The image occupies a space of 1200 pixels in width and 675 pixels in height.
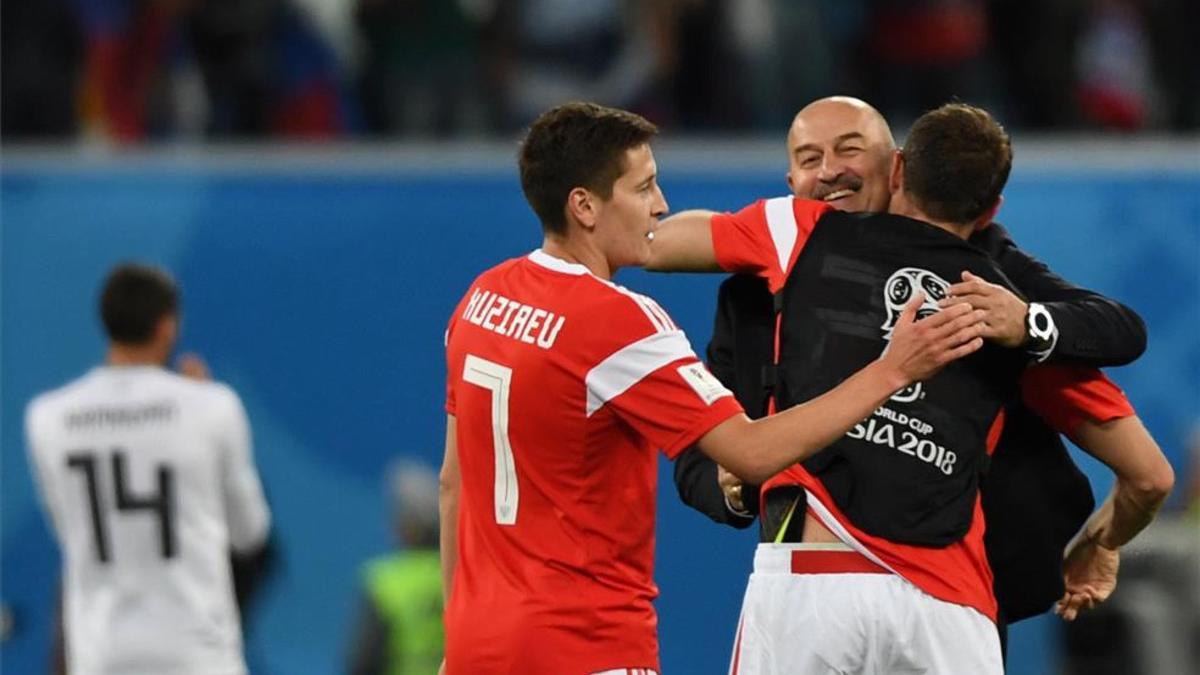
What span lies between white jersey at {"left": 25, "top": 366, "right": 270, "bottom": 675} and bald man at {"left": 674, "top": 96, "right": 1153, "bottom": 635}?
7.72 ft

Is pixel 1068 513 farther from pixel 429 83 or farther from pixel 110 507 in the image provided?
pixel 429 83

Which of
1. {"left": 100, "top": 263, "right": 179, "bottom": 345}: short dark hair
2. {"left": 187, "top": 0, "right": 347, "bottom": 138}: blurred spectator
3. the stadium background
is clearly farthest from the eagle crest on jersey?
{"left": 187, "top": 0, "right": 347, "bottom": 138}: blurred spectator

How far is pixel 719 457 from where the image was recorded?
4.61m

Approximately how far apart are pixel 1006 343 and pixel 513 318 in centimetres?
105

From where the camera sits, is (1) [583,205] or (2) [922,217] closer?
(1) [583,205]

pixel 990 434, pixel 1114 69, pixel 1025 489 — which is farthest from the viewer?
pixel 1114 69

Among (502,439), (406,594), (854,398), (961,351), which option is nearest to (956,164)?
(961,351)

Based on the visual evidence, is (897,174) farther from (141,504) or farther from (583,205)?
(141,504)

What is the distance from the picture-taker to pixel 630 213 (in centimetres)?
477

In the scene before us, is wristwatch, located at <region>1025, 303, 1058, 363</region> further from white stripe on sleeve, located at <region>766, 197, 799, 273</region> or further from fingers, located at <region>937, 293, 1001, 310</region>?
white stripe on sleeve, located at <region>766, 197, 799, 273</region>

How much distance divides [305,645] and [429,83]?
285cm

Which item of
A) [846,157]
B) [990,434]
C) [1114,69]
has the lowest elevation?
[990,434]

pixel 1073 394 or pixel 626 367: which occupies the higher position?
pixel 626 367

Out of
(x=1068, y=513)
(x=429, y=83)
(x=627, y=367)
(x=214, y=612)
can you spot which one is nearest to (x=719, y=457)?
(x=627, y=367)
